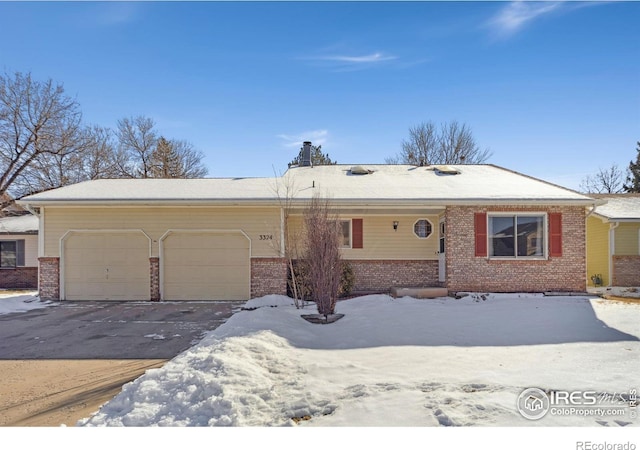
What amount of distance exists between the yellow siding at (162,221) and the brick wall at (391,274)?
9.50 feet

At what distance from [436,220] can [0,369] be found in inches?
452

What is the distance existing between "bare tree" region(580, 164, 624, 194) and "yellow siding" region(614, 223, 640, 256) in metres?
24.1

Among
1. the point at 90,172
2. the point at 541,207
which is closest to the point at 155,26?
the point at 541,207

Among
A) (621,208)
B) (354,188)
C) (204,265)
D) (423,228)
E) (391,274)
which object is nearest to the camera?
(204,265)

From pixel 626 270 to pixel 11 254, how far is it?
984 inches

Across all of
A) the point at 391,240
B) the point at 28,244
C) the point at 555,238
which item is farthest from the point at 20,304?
the point at 555,238

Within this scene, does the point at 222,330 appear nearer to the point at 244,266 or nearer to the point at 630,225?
the point at 244,266

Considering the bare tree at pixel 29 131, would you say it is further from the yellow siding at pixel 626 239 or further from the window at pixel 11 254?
the yellow siding at pixel 626 239

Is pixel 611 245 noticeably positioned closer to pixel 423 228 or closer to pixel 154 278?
pixel 423 228

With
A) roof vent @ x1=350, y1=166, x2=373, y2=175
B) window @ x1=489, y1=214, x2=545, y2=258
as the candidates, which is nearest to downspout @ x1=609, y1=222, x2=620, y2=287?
window @ x1=489, y1=214, x2=545, y2=258

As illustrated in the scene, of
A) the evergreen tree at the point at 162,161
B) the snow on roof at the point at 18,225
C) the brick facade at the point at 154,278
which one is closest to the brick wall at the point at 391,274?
the brick facade at the point at 154,278

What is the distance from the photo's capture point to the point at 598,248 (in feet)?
54.4

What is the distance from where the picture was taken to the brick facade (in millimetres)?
12484

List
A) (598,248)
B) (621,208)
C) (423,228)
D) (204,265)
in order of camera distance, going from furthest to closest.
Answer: (621,208)
(598,248)
(423,228)
(204,265)
